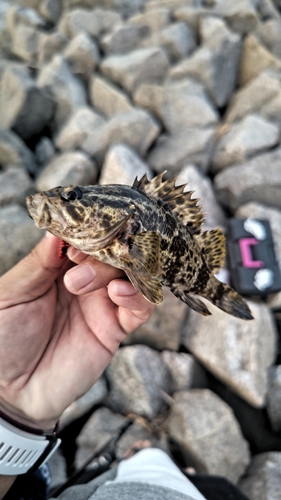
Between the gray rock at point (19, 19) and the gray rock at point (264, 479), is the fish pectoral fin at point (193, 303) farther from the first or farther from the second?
the gray rock at point (19, 19)

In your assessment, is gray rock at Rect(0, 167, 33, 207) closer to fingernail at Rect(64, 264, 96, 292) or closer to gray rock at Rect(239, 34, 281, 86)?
fingernail at Rect(64, 264, 96, 292)

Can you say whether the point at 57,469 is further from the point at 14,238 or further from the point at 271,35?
the point at 271,35

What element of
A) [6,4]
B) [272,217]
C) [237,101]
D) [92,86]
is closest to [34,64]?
[92,86]

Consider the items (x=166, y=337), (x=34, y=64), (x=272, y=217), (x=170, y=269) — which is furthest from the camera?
(x=34, y=64)

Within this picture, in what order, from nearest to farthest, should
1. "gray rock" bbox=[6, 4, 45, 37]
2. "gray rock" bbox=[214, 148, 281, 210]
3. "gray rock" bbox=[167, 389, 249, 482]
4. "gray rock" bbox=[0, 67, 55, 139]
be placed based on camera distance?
1. "gray rock" bbox=[167, 389, 249, 482]
2. "gray rock" bbox=[214, 148, 281, 210]
3. "gray rock" bbox=[0, 67, 55, 139]
4. "gray rock" bbox=[6, 4, 45, 37]

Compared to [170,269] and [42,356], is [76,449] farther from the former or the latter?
[170,269]

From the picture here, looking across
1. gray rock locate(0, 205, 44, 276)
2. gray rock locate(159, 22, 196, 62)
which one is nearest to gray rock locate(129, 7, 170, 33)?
gray rock locate(159, 22, 196, 62)

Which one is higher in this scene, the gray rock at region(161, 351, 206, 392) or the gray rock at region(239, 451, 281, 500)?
the gray rock at region(161, 351, 206, 392)
